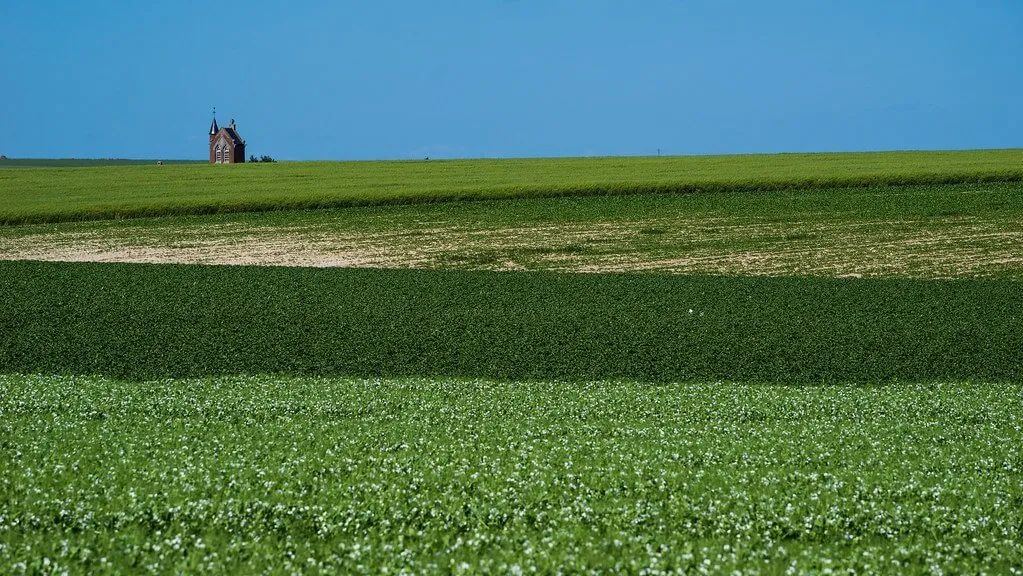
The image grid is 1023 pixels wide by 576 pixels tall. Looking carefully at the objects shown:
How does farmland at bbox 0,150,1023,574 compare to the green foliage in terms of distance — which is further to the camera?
the green foliage

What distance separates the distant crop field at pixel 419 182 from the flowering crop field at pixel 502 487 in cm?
4600

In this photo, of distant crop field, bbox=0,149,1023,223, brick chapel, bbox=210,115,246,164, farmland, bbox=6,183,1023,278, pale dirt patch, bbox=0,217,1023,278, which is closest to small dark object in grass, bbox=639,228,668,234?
pale dirt patch, bbox=0,217,1023,278

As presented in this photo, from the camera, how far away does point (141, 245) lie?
167 ft

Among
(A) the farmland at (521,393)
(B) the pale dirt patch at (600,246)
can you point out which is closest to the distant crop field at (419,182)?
(A) the farmland at (521,393)

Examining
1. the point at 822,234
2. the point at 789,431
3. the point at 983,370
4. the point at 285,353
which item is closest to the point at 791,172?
the point at 822,234

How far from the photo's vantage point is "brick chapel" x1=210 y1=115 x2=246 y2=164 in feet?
549

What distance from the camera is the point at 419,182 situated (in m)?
73.0

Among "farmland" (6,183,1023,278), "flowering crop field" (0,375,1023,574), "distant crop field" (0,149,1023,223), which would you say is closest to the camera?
"flowering crop field" (0,375,1023,574)

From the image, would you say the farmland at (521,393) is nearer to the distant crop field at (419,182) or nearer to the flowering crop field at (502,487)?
the flowering crop field at (502,487)

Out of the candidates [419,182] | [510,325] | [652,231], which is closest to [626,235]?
[652,231]

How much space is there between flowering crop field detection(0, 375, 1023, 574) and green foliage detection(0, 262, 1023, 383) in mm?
5445

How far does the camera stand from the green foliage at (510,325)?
24172mm

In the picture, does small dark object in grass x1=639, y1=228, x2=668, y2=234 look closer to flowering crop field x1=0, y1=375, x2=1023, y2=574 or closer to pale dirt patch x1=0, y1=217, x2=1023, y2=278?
pale dirt patch x1=0, y1=217, x2=1023, y2=278

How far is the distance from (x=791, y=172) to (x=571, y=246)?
2934 centimetres
